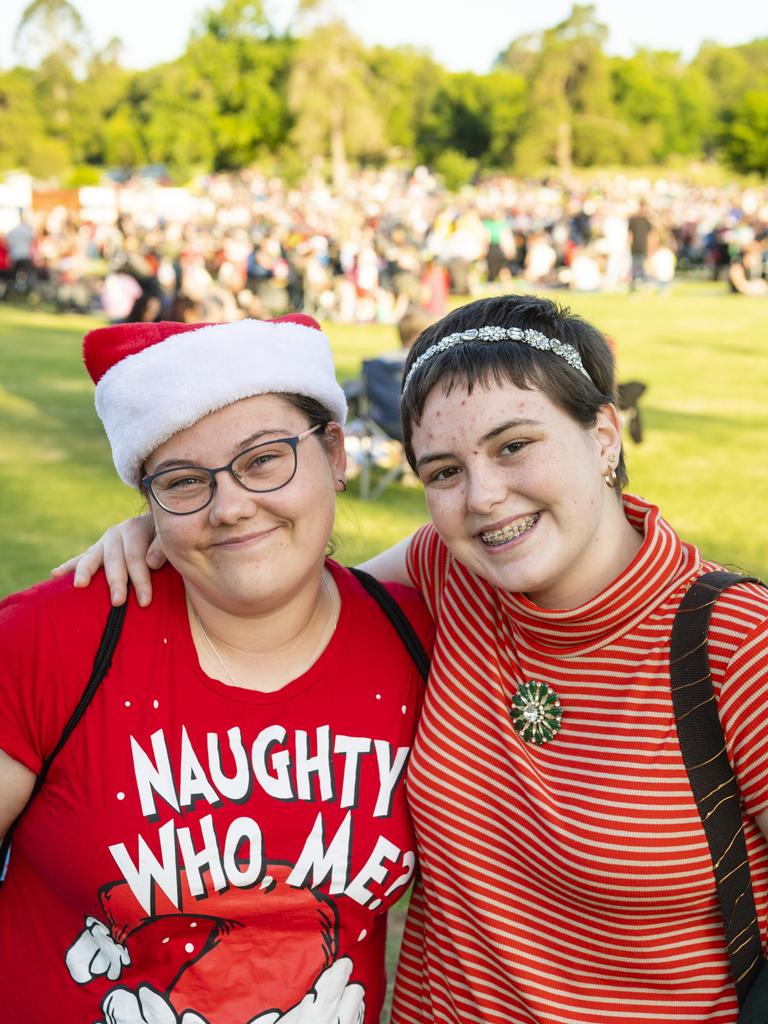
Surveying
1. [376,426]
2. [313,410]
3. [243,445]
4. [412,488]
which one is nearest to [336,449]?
[313,410]

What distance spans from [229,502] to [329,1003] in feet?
3.35

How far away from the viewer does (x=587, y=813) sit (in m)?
1.91

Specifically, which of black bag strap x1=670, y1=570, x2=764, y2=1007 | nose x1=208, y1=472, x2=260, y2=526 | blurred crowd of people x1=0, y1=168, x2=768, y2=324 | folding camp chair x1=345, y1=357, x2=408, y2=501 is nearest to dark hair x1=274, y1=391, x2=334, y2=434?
nose x1=208, y1=472, x2=260, y2=526

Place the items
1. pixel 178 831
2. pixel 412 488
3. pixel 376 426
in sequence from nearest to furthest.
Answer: pixel 178 831, pixel 376 426, pixel 412 488

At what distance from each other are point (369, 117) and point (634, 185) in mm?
28415

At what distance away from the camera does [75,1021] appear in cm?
210

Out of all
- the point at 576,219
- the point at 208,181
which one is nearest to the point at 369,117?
the point at 208,181

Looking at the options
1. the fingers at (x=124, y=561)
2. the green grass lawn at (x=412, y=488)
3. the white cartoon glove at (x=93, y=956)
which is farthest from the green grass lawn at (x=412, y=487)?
the white cartoon glove at (x=93, y=956)

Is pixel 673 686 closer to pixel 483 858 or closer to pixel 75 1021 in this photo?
pixel 483 858

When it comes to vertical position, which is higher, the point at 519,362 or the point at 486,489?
the point at 519,362

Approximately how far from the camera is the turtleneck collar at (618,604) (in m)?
1.95

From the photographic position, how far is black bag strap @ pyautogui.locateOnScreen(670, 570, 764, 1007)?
1.81m

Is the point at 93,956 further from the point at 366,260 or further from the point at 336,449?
the point at 366,260

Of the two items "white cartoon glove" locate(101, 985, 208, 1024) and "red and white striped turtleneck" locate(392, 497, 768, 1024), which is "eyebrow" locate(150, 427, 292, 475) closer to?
"red and white striped turtleneck" locate(392, 497, 768, 1024)
